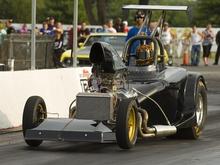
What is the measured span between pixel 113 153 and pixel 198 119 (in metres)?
2.35

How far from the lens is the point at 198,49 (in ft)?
111

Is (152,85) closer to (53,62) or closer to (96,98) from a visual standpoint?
(96,98)

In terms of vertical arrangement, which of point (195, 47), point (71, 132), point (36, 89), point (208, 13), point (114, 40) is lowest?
point (195, 47)

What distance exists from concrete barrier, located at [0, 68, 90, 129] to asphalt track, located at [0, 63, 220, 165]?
0.54 meters

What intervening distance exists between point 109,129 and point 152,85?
4.76 ft

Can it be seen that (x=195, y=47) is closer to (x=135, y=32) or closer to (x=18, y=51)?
(x=18, y=51)

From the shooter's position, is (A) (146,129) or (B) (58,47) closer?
(A) (146,129)

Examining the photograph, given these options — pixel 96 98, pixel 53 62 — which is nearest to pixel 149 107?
pixel 96 98

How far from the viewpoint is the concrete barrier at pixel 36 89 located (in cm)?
1217

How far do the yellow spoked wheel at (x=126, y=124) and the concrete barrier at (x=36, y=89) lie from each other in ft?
9.74

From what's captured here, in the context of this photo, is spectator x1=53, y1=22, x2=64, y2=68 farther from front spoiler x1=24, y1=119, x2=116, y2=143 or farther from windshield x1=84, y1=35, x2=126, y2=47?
front spoiler x1=24, y1=119, x2=116, y2=143

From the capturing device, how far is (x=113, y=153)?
→ 9.80 metres

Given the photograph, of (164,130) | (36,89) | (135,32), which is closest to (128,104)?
(164,130)

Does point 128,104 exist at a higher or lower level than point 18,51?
higher
